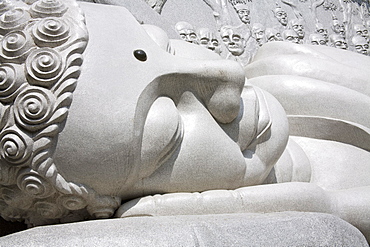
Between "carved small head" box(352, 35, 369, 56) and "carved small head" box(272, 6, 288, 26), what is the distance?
33.6 inches

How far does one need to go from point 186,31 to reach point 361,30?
2.48 m

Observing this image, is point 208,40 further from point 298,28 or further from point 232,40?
point 298,28

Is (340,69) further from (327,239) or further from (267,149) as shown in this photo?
(327,239)

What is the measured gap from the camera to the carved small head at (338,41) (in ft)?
14.6

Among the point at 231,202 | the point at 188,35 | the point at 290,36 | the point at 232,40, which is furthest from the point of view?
the point at 290,36

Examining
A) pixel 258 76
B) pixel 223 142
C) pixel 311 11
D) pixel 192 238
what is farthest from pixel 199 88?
pixel 311 11

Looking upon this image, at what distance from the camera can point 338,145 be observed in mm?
2207

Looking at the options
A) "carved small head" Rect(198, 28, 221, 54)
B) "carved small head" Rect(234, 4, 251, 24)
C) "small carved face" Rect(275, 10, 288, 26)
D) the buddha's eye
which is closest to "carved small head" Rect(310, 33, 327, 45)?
"small carved face" Rect(275, 10, 288, 26)

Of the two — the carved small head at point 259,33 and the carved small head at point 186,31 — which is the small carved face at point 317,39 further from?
the carved small head at point 186,31

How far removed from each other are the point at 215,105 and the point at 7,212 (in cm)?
79

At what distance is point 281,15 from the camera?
4.41 metres

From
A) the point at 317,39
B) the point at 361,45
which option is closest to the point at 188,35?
the point at 317,39

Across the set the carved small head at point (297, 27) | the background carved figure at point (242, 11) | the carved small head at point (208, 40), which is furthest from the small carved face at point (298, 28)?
the carved small head at point (208, 40)

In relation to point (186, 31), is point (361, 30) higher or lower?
lower
